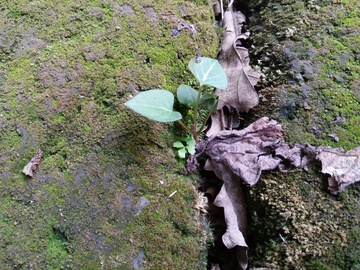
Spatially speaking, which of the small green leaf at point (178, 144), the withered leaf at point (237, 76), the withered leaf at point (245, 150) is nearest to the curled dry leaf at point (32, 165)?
the small green leaf at point (178, 144)

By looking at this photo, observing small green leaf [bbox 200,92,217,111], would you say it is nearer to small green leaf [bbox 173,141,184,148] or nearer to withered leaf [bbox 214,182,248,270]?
small green leaf [bbox 173,141,184,148]

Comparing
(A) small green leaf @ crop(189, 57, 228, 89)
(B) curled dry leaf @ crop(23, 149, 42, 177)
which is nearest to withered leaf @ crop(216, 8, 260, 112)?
(A) small green leaf @ crop(189, 57, 228, 89)

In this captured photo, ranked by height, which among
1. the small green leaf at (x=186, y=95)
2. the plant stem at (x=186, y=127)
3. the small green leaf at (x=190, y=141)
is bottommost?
the small green leaf at (x=190, y=141)

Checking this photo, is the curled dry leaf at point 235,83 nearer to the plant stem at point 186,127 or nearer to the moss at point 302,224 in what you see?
the plant stem at point 186,127

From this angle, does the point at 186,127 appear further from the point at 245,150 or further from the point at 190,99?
the point at 245,150

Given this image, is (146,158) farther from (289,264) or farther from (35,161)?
(289,264)

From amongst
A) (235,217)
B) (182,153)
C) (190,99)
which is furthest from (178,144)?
(235,217)

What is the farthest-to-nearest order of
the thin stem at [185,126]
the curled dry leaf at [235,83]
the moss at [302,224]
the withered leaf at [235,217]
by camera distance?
the curled dry leaf at [235,83]
the thin stem at [185,126]
the withered leaf at [235,217]
the moss at [302,224]
